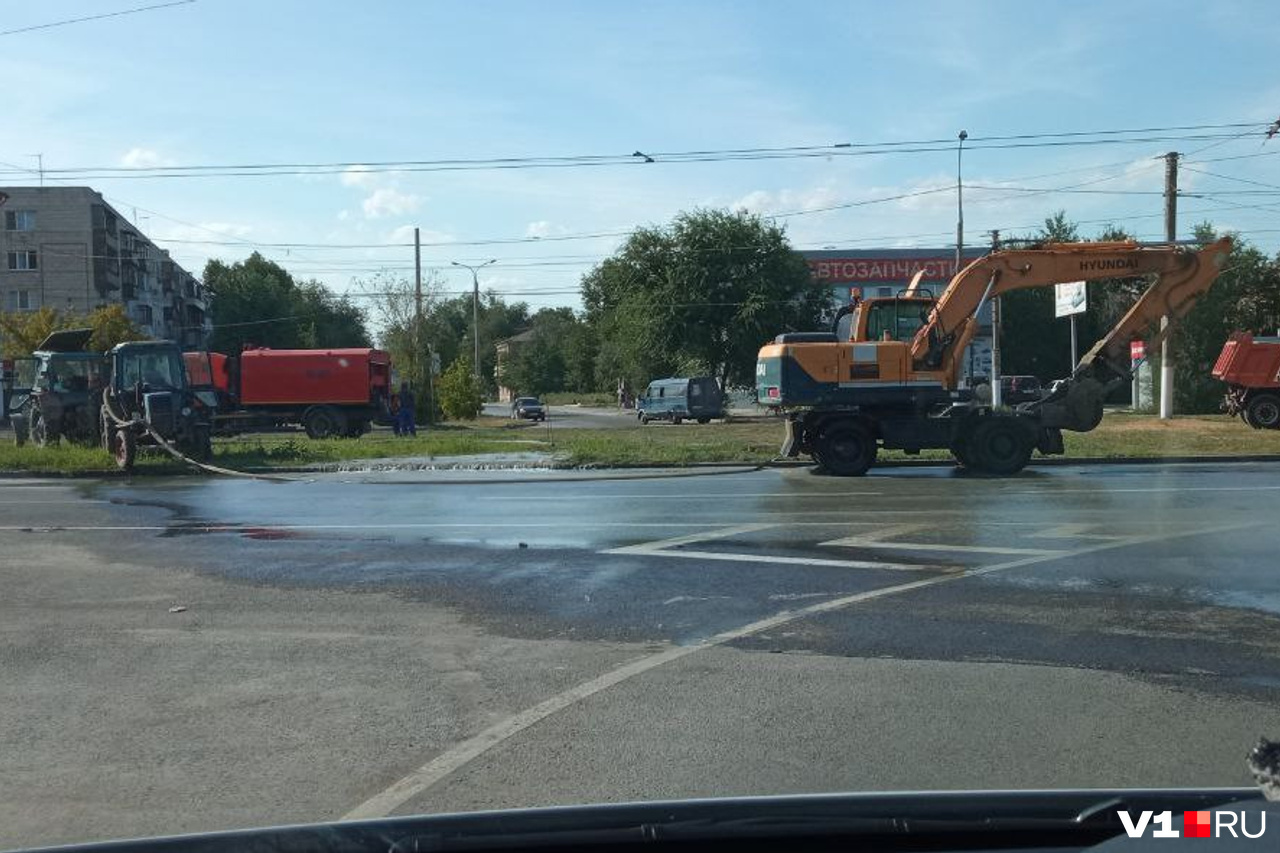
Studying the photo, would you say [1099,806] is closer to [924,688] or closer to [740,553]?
[924,688]

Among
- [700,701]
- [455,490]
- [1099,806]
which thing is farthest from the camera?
[455,490]

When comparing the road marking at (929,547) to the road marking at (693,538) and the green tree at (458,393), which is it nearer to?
the road marking at (693,538)

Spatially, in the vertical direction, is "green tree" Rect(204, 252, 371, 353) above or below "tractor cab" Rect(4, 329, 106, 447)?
above

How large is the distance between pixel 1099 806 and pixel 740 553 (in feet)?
28.7

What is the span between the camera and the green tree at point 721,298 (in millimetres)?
65188

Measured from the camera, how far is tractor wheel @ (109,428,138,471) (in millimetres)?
24031

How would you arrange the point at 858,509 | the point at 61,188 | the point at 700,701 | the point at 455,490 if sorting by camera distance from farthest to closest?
1. the point at 61,188
2. the point at 455,490
3. the point at 858,509
4. the point at 700,701

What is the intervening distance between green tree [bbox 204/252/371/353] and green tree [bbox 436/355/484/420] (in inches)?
1583

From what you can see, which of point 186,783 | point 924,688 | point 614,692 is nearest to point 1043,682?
point 924,688

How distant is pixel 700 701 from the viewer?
6.68 m

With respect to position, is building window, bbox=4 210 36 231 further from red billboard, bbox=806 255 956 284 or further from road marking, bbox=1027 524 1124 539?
road marking, bbox=1027 524 1124 539

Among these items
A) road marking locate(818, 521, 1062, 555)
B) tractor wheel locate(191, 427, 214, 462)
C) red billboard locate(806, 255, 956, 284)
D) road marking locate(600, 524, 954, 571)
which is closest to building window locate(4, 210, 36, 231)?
red billboard locate(806, 255, 956, 284)

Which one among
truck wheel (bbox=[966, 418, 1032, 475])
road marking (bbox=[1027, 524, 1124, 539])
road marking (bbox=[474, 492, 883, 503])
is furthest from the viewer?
truck wheel (bbox=[966, 418, 1032, 475])

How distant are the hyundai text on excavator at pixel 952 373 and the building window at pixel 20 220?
219 ft
